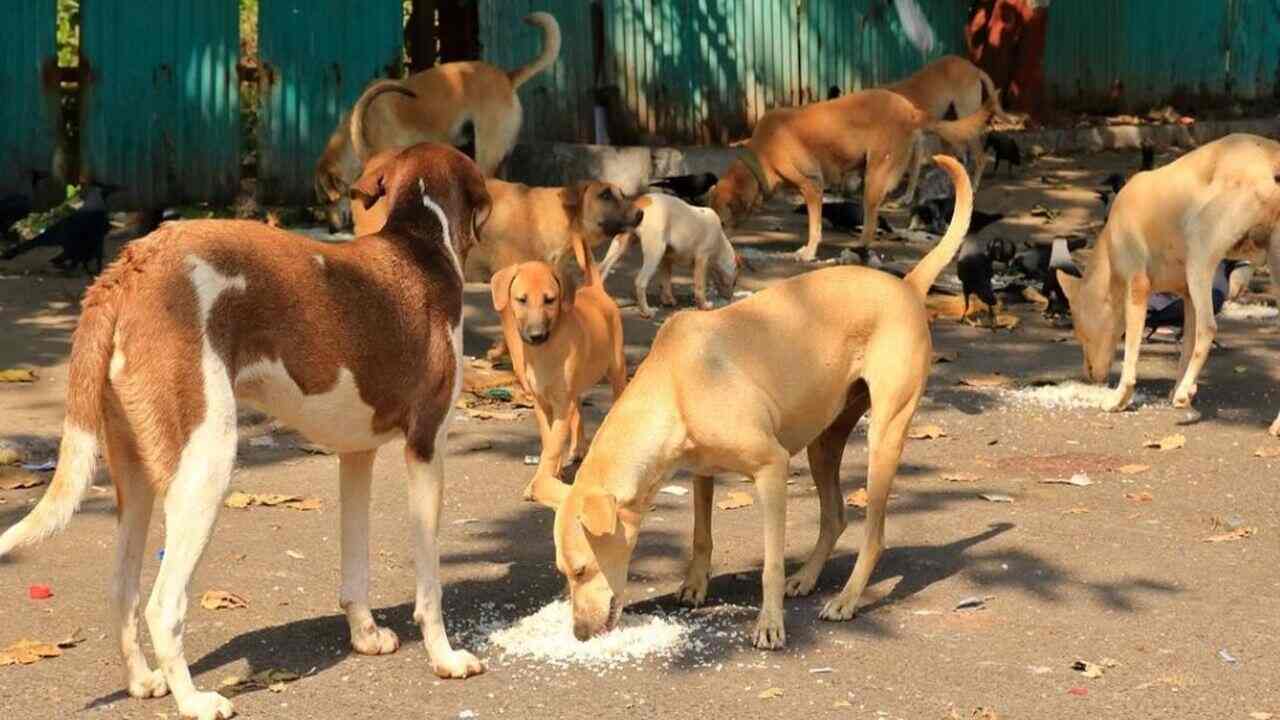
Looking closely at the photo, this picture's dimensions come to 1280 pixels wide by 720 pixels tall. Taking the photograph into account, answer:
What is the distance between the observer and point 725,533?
916cm

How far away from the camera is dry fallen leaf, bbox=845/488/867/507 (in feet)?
31.7

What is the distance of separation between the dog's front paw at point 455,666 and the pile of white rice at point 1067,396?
586 cm

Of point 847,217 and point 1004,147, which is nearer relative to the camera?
point 847,217

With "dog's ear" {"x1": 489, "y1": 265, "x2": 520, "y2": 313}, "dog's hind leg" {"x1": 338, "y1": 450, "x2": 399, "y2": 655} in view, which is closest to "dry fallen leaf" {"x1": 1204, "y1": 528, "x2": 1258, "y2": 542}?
"dog's ear" {"x1": 489, "y1": 265, "x2": 520, "y2": 313}

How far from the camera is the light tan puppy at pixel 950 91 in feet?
64.8

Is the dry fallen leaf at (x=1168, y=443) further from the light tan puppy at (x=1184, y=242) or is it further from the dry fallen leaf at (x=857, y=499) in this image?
the dry fallen leaf at (x=857, y=499)

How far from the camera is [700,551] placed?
7.91 meters

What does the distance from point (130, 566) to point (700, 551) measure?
2.26 m

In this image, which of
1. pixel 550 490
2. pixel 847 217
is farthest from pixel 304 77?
pixel 550 490

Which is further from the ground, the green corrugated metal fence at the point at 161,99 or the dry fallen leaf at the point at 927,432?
the green corrugated metal fence at the point at 161,99

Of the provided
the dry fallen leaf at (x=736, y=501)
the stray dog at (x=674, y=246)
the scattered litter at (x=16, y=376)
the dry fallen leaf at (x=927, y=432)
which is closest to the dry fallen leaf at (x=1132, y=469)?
the dry fallen leaf at (x=927, y=432)

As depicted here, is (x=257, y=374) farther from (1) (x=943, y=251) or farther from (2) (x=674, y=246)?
(2) (x=674, y=246)

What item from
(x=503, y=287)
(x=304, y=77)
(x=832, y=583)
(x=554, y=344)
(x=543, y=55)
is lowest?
(x=832, y=583)

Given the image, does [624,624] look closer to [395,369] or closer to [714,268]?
[395,369]
